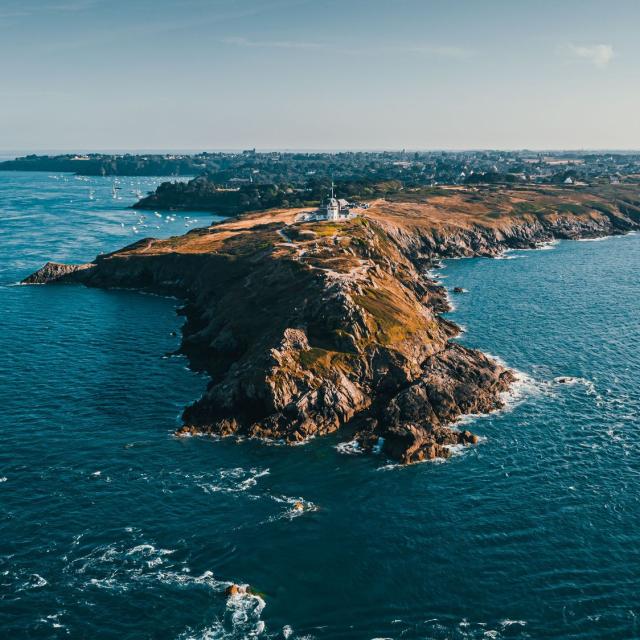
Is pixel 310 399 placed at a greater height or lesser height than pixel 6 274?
lesser

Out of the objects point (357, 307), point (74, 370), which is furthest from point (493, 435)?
point (74, 370)

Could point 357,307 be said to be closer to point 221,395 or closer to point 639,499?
point 221,395

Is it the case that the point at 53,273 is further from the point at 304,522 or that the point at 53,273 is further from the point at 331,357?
the point at 304,522

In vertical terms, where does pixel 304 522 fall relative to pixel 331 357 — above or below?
below

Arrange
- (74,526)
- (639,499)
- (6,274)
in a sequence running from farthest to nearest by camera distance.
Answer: (6,274) → (639,499) → (74,526)

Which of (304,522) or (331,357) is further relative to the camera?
(331,357)

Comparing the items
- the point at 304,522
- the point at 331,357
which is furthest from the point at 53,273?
the point at 304,522

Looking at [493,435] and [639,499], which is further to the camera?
[493,435]

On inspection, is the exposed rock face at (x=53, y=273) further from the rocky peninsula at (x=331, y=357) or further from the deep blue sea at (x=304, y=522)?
the deep blue sea at (x=304, y=522)

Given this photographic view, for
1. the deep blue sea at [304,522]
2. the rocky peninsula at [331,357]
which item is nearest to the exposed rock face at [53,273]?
the rocky peninsula at [331,357]
